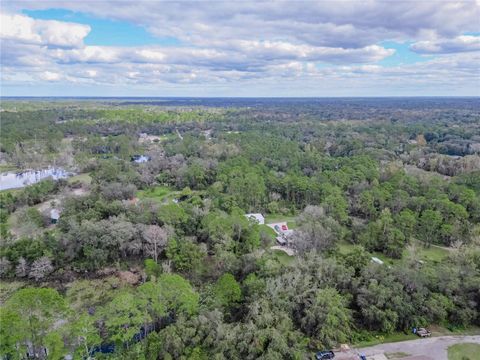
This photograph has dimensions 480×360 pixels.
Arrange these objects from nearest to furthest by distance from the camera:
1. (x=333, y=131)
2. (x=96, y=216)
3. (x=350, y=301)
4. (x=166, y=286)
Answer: (x=166, y=286)
(x=350, y=301)
(x=96, y=216)
(x=333, y=131)

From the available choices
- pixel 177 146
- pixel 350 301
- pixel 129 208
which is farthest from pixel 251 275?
pixel 177 146

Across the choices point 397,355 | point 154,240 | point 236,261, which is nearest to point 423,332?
point 397,355

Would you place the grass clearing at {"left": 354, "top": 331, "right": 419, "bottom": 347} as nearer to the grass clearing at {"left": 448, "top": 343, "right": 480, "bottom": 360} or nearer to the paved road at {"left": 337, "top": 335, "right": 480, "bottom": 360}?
the paved road at {"left": 337, "top": 335, "right": 480, "bottom": 360}

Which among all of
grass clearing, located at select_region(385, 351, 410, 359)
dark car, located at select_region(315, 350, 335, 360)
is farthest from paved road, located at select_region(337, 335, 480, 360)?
dark car, located at select_region(315, 350, 335, 360)

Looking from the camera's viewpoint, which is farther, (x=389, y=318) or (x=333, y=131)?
(x=333, y=131)

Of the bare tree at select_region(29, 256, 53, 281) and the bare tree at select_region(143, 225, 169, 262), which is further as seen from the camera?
the bare tree at select_region(143, 225, 169, 262)

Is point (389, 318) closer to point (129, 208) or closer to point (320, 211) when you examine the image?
point (320, 211)

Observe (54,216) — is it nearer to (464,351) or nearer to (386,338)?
(386,338)
